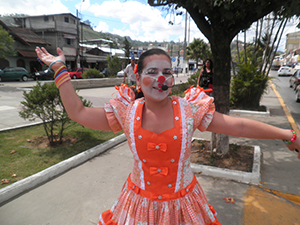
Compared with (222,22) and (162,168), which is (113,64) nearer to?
(222,22)

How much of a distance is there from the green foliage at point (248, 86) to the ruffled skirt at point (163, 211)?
783cm

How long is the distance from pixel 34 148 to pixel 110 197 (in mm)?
2625

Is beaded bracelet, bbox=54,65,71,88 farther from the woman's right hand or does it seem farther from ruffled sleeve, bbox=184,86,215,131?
ruffled sleeve, bbox=184,86,215,131

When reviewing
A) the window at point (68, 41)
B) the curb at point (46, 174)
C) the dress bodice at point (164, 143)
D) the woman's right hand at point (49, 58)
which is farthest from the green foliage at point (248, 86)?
the window at point (68, 41)

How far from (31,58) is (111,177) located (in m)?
30.8

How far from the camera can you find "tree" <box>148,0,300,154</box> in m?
3.36

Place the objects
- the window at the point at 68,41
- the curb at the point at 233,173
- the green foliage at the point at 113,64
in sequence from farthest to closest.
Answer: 1. the window at the point at 68,41
2. the green foliage at the point at 113,64
3. the curb at the point at 233,173

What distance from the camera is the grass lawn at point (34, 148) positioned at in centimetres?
393

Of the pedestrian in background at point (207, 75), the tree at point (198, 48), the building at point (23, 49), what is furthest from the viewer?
the tree at point (198, 48)

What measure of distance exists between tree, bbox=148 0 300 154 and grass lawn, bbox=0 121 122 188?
10.0ft

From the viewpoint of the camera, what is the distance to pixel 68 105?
1524 mm

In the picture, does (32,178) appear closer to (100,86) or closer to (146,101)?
(146,101)

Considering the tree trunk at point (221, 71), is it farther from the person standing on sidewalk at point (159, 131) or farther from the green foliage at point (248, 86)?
the green foliage at point (248, 86)

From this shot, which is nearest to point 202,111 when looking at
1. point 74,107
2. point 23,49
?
point 74,107
